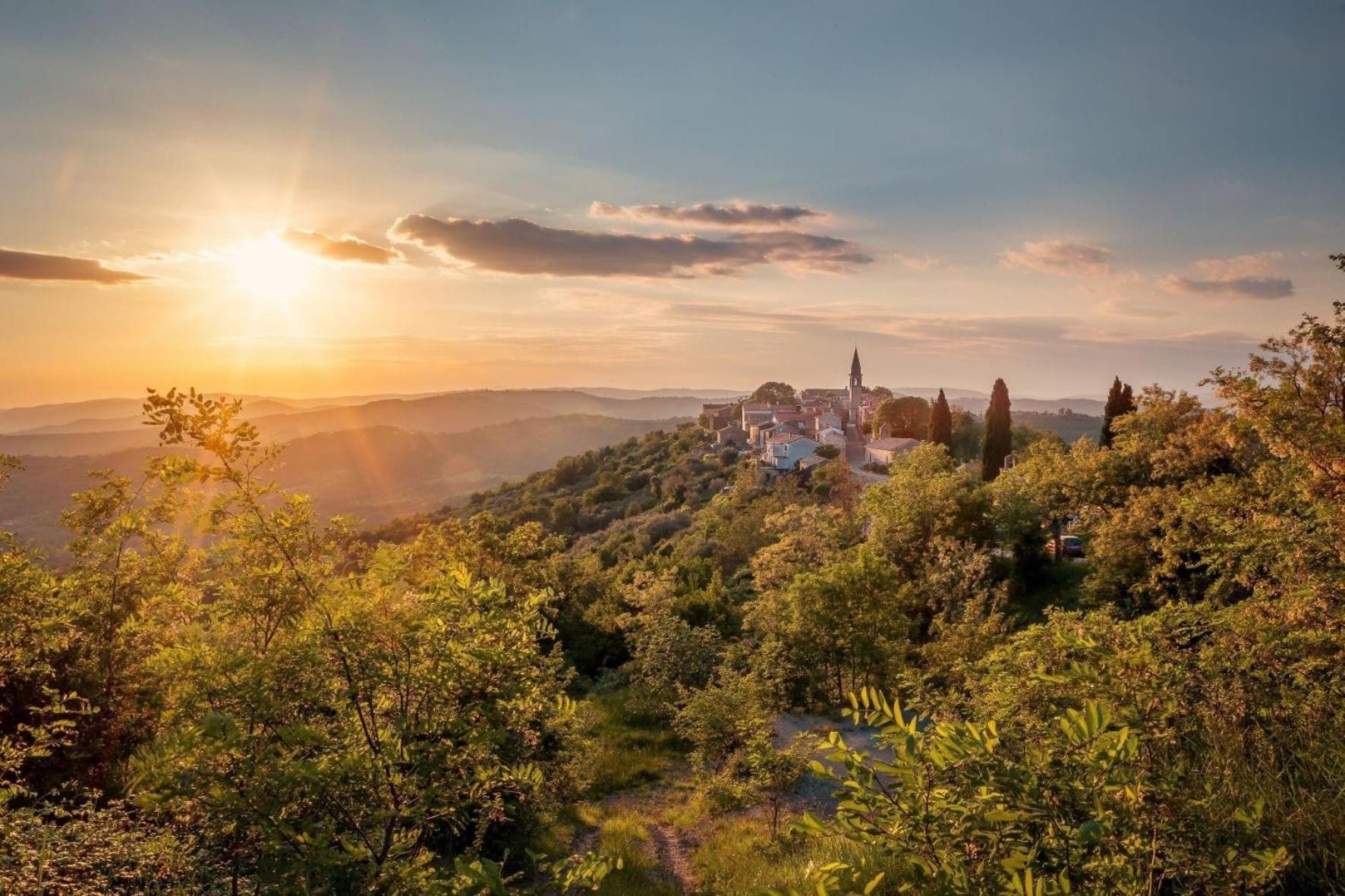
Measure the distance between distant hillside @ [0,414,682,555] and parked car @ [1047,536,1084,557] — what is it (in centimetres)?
7111

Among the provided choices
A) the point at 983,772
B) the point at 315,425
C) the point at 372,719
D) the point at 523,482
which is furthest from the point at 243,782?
the point at 315,425

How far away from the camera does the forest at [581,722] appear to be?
12.1 ft

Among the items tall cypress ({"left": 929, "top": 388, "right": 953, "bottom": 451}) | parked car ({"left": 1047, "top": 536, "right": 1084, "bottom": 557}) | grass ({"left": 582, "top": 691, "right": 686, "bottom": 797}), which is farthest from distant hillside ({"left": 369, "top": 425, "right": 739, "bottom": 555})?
parked car ({"left": 1047, "top": 536, "right": 1084, "bottom": 557})

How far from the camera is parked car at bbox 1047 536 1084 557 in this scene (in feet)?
98.7

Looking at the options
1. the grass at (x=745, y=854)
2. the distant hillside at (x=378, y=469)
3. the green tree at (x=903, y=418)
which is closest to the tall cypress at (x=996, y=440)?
the green tree at (x=903, y=418)

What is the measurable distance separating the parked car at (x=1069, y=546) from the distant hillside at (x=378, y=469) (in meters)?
71.1

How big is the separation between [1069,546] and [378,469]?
143767mm

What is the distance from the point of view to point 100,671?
10.8 m

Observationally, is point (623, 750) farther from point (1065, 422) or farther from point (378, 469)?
point (1065, 422)

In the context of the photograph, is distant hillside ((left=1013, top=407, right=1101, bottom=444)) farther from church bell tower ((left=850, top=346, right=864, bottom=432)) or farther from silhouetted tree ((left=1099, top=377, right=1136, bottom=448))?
silhouetted tree ((left=1099, top=377, right=1136, bottom=448))

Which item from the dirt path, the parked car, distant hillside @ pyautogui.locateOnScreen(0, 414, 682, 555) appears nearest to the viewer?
the dirt path

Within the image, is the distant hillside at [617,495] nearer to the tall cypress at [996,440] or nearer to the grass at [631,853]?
the tall cypress at [996,440]

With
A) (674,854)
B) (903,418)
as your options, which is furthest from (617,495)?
(674,854)

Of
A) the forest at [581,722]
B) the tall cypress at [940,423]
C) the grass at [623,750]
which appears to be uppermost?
the tall cypress at [940,423]
